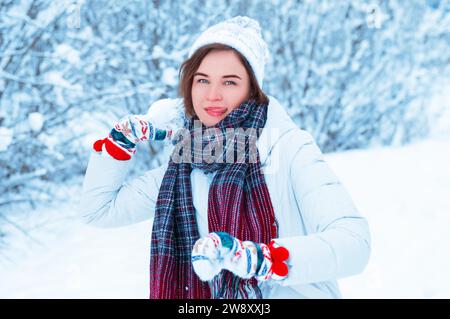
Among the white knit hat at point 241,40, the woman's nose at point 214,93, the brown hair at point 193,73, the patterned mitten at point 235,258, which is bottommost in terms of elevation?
the patterned mitten at point 235,258

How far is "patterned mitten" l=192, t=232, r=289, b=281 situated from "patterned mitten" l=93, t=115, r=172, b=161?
56cm

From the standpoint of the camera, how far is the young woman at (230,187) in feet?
4.16

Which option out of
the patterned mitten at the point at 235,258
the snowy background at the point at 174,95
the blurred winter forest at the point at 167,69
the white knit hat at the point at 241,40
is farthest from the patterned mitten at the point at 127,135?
the blurred winter forest at the point at 167,69

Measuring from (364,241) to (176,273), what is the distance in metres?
0.60

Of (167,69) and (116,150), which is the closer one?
(116,150)

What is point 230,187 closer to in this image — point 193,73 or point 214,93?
point 214,93

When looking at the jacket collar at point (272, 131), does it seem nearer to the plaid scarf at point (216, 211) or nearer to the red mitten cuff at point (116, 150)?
the plaid scarf at point (216, 211)

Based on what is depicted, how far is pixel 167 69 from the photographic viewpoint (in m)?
4.48

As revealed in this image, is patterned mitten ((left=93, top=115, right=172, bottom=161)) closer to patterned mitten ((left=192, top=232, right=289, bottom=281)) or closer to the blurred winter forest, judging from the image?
patterned mitten ((left=192, top=232, right=289, bottom=281))

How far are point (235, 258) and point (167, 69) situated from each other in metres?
3.60

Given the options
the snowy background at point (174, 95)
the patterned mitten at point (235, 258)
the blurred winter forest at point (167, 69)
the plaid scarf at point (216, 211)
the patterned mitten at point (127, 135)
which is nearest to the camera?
the patterned mitten at point (235, 258)

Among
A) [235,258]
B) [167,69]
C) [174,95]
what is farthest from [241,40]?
[174,95]

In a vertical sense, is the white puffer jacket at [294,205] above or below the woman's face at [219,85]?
below

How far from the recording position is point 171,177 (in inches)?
62.6
